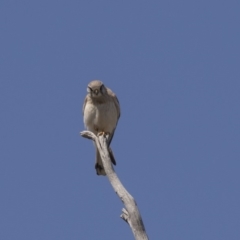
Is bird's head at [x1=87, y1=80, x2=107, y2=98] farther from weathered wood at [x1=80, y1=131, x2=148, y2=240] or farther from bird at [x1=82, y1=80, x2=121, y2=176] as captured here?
weathered wood at [x1=80, y1=131, x2=148, y2=240]

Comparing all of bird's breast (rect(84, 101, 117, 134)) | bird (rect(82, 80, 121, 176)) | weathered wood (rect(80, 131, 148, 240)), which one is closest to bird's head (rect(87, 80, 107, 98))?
bird (rect(82, 80, 121, 176))

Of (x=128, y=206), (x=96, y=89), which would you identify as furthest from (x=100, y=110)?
(x=128, y=206)

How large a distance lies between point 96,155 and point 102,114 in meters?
0.90

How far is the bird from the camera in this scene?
1357 centimetres

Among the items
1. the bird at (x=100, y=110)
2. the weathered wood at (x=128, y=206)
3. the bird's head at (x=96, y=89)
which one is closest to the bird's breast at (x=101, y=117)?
the bird at (x=100, y=110)

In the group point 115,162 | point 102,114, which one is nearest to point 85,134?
point 115,162

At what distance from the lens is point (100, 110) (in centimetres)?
1361

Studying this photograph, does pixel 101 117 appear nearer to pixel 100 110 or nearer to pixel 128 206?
pixel 100 110

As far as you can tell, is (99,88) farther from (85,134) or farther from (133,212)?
(133,212)

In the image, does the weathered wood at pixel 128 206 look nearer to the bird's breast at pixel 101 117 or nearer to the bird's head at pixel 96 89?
the bird's breast at pixel 101 117

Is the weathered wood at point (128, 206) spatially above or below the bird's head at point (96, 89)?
below

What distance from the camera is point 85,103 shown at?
13.9 metres

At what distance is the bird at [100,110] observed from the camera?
1357cm

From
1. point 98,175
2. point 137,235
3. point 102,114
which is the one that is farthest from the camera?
point 102,114
